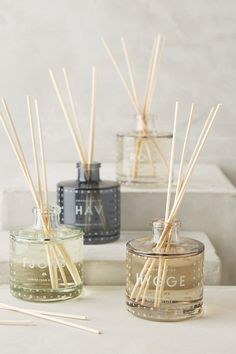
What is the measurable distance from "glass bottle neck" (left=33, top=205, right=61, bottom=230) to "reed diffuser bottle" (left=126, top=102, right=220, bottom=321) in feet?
0.44

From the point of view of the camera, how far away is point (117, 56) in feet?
6.20

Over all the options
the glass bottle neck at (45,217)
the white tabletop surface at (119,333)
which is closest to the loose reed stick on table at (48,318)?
the white tabletop surface at (119,333)

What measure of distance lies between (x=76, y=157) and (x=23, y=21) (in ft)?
1.01

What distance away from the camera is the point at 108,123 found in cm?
192

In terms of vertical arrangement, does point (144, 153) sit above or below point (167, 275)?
Answer: above

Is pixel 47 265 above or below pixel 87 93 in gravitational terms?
below

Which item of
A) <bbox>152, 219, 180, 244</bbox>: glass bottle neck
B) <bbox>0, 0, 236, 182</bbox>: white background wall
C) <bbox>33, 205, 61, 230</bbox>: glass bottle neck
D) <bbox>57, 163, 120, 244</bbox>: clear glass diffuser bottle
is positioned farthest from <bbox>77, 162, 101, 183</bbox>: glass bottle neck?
<bbox>0, 0, 236, 182</bbox>: white background wall

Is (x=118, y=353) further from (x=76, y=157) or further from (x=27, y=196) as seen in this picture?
(x=76, y=157)

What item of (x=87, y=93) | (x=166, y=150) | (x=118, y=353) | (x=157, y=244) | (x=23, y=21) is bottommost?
(x=118, y=353)

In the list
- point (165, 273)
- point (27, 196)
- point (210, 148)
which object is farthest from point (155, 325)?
point (210, 148)

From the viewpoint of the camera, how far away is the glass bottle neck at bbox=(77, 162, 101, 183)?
1445 millimetres

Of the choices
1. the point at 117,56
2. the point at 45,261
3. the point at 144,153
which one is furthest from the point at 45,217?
the point at 117,56

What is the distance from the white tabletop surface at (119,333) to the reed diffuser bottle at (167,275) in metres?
0.02

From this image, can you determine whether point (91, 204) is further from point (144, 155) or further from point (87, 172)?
point (144, 155)
